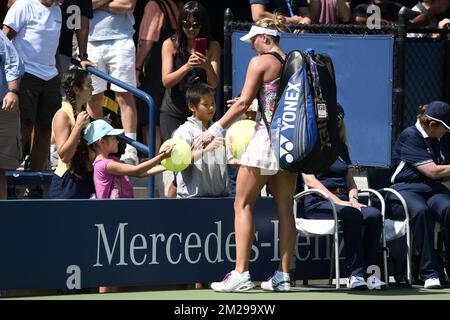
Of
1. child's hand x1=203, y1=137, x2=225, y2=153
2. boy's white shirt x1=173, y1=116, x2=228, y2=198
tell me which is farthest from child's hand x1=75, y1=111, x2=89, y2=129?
child's hand x1=203, y1=137, x2=225, y2=153

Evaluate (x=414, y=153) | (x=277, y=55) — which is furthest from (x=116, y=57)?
(x=414, y=153)

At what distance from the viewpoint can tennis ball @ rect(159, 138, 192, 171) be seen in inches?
364

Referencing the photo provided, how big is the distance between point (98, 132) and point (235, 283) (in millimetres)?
1495

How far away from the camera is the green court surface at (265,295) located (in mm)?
8867

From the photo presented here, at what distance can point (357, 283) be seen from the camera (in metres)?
9.43

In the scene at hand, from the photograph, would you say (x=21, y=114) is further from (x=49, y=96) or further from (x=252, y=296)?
(x=252, y=296)

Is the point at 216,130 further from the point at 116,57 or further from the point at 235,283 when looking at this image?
the point at 116,57

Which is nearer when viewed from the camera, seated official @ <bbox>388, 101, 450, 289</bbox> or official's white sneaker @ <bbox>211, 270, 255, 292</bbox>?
official's white sneaker @ <bbox>211, 270, 255, 292</bbox>

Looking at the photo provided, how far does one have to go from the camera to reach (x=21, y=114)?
1047 centimetres

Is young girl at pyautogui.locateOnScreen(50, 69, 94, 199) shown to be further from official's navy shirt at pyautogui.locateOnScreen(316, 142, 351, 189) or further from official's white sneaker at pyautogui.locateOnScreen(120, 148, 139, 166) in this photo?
official's navy shirt at pyautogui.locateOnScreen(316, 142, 351, 189)

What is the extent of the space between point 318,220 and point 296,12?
319cm

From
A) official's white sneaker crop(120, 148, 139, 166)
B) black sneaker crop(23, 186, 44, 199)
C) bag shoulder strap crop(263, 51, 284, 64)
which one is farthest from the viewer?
official's white sneaker crop(120, 148, 139, 166)

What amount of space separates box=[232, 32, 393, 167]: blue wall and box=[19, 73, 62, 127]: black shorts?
5.64 ft

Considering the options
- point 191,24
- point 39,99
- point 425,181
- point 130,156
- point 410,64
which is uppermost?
point 191,24
